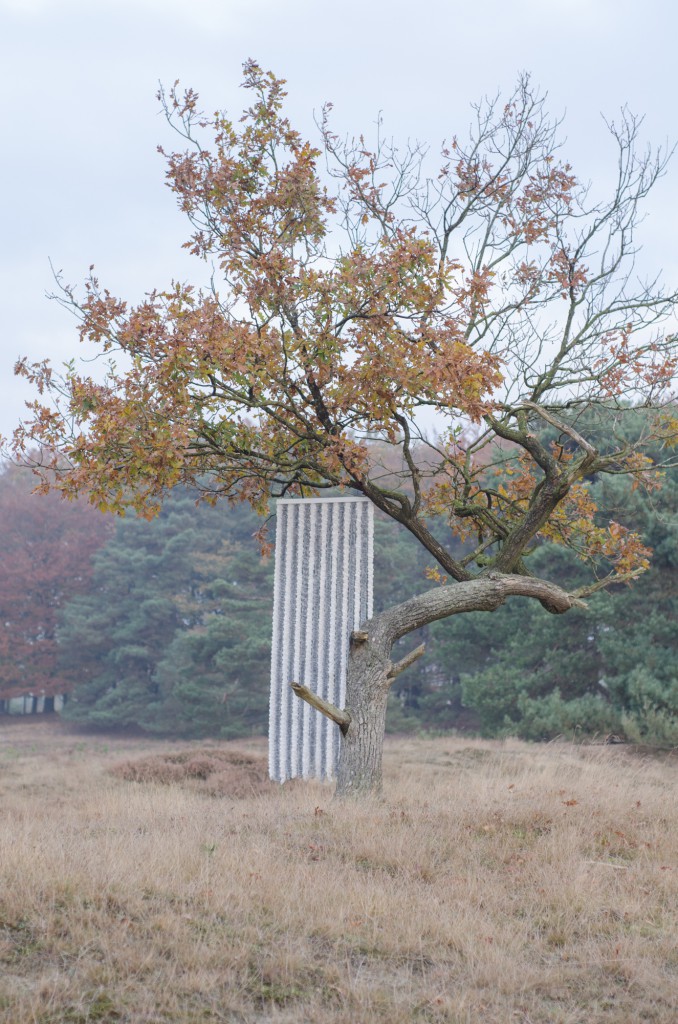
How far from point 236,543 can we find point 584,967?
30.9m

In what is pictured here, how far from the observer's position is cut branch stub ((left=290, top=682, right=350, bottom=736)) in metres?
9.12

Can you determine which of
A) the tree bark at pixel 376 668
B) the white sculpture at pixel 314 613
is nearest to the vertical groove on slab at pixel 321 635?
the white sculpture at pixel 314 613

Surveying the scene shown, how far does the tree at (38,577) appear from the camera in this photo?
3612 centimetres

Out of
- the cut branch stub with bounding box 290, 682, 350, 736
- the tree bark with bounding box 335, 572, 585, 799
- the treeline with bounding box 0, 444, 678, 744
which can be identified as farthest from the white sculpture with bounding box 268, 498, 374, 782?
the treeline with bounding box 0, 444, 678, 744

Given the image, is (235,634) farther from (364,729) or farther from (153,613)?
(364,729)

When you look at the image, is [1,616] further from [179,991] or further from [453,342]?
[179,991]

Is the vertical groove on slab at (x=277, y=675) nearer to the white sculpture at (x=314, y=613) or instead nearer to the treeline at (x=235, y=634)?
the white sculpture at (x=314, y=613)

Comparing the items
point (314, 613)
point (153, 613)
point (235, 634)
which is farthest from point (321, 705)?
point (153, 613)

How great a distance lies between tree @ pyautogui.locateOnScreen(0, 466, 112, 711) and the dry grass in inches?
1128

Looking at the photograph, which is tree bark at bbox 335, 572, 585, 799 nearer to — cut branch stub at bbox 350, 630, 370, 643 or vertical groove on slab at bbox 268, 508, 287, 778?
cut branch stub at bbox 350, 630, 370, 643

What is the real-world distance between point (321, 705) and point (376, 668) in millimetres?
731

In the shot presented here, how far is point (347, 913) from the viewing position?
5.57 meters

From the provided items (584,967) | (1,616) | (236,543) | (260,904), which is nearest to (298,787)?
(260,904)

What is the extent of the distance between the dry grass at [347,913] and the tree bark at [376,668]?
537 millimetres
